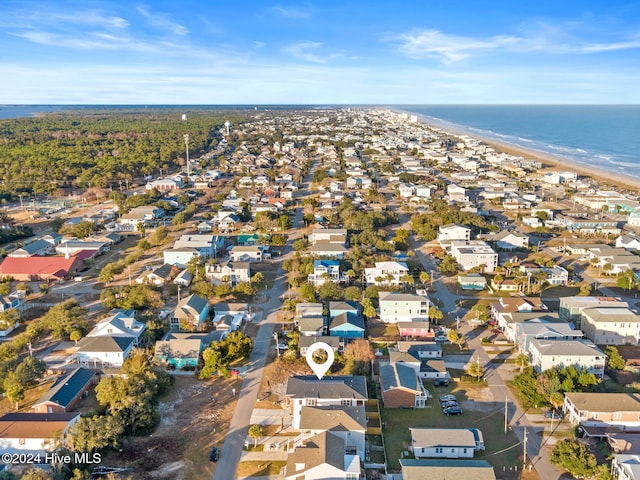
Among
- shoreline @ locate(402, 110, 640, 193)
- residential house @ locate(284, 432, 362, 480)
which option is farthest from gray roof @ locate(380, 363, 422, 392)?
shoreline @ locate(402, 110, 640, 193)

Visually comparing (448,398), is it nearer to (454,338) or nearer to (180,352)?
(454,338)

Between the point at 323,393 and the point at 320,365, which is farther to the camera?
the point at 320,365

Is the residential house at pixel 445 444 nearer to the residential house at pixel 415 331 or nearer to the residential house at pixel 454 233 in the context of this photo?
the residential house at pixel 415 331

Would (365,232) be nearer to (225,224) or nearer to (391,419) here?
(225,224)

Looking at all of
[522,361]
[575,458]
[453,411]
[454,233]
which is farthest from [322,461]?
A: [454,233]

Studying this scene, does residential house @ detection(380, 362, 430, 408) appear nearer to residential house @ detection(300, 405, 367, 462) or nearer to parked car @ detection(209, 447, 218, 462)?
residential house @ detection(300, 405, 367, 462)
